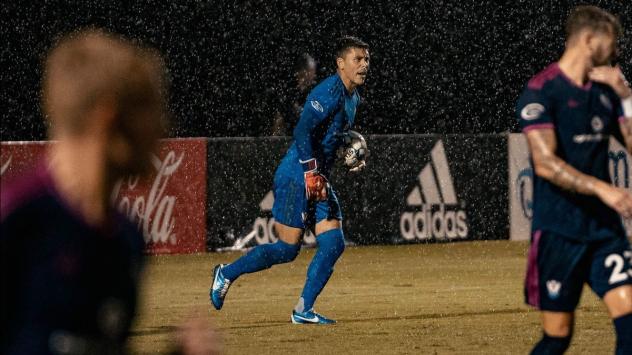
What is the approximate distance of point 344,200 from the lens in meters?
19.1

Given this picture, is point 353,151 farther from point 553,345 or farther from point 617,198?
point 617,198

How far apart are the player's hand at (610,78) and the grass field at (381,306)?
2.40 m

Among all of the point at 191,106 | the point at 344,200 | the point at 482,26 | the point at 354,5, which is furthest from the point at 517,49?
the point at 344,200

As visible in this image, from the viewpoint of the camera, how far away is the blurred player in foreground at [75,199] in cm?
279

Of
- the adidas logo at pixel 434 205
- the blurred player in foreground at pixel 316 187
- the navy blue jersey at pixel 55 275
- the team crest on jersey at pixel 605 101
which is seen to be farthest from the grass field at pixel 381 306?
the navy blue jersey at pixel 55 275

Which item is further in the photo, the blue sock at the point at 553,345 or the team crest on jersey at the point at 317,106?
the team crest on jersey at the point at 317,106

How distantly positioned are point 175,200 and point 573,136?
38.4ft

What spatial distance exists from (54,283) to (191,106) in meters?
23.0

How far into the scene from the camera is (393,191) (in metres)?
19.4

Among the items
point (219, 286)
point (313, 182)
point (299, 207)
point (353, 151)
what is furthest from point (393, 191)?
point (313, 182)

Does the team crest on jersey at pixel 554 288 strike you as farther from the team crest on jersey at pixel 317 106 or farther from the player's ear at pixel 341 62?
the player's ear at pixel 341 62

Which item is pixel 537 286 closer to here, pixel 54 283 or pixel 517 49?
pixel 54 283

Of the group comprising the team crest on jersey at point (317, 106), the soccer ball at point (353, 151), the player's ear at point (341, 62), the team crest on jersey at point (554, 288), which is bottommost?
the soccer ball at point (353, 151)

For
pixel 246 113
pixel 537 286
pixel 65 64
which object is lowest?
pixel 246 113
